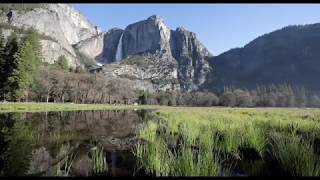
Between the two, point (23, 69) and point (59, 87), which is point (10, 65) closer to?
point (23, 69)

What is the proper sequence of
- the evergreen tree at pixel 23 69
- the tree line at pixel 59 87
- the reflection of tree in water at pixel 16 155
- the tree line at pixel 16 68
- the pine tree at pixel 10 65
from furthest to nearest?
the tree line at pixel 59 87, the pine tree at pixel 10 65, the tree line at pixel 16 68, the evergreen tree at pixel 23 69, the reflection of tree in water at pixel 16 155

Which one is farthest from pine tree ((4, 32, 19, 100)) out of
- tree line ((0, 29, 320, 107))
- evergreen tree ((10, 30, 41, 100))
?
evergreen tree ((10, 30, 41, 100))

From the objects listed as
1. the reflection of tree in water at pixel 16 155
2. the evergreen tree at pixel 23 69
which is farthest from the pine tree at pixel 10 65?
the reflection of tree in water at pixel 16 155

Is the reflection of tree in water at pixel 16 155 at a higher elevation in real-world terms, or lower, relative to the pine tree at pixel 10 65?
lower

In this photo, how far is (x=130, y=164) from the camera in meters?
11.1

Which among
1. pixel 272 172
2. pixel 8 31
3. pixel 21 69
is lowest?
pixel 272 172

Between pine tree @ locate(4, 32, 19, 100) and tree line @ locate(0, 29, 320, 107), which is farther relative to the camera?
tree line @ locate(0, 29, 320, 107)

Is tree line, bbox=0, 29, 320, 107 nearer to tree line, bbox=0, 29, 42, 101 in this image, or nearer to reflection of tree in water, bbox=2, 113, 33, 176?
tree line, bbox=0, 29, 42, 101

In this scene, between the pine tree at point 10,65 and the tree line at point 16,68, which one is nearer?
the tree line at point 16,68

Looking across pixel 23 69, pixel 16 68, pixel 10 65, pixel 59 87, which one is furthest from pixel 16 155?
pixel 59 87

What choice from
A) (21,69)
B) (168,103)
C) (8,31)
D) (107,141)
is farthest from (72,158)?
(8,31)

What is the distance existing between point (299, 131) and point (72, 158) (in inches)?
370

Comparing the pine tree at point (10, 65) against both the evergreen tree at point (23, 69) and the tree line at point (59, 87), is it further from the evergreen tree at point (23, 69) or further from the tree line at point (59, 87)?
the evergreen tree at point (23, 69)

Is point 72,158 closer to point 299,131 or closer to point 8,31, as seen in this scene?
point 299,131
